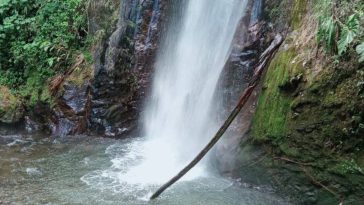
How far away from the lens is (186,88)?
7.79 m

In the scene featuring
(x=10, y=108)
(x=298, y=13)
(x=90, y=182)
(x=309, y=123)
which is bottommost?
(x=90, y=182)

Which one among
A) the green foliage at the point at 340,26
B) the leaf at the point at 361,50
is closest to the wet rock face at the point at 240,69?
the green foliage at the point at 340,26

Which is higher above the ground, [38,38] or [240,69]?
[38,38]

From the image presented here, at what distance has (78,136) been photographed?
26.2 feet

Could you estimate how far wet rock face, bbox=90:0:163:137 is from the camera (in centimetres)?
823

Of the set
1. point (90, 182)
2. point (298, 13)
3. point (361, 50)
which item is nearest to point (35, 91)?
point (90, 182)

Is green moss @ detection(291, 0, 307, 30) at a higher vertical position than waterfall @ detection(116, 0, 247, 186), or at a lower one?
higher

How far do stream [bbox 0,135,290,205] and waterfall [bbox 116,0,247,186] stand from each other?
0.27 m

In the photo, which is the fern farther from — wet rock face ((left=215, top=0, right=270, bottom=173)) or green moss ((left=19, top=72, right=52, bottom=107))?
green moss ((left=19, top=72, right=52, bottom=107))

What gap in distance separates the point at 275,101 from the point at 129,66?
148 inches

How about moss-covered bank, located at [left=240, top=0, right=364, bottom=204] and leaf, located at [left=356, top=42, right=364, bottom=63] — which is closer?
leaf, located at [left=356, top=42, right=364, bottom=63]

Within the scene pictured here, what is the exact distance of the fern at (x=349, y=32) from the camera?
441 centimetres

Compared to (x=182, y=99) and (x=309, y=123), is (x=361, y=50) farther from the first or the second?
(x=182, y=99)

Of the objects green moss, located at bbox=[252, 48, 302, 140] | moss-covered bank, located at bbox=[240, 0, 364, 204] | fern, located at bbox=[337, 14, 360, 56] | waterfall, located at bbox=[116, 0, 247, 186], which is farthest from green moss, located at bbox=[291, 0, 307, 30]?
fern, located at bbox=[337, 14, 360, 56]
